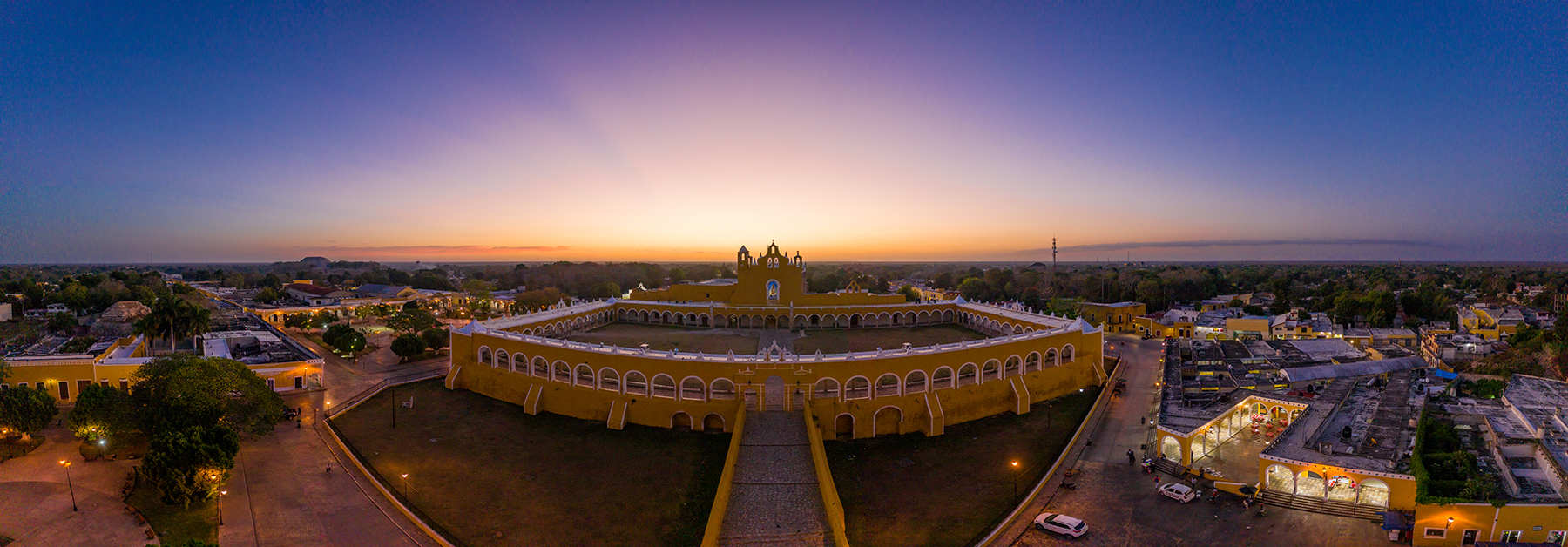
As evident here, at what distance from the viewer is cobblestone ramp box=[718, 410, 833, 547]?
14562 millimetres

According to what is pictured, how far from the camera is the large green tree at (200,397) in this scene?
1948 cm

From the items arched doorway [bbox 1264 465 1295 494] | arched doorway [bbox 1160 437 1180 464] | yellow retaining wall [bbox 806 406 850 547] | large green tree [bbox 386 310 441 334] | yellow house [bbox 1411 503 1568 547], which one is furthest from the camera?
large green tree [bbox 386 310 441 334]

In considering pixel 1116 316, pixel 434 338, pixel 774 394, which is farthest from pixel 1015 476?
pixel 1116 316

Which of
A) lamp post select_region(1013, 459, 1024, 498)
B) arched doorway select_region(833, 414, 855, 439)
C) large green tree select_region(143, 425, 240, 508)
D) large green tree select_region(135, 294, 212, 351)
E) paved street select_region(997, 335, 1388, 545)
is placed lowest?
paved street select_region(997, 335, 1388, 545)

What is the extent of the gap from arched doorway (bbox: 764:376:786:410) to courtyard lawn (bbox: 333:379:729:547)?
7.13ft

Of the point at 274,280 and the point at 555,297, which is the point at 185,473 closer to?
the point at 555,297

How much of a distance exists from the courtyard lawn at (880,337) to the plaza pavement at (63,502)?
24.8 metres

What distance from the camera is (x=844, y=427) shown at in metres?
23.0

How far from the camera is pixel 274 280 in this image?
88188 mm

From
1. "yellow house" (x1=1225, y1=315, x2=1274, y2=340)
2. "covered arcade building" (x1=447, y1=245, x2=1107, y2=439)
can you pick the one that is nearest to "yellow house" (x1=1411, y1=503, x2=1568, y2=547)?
"covered arcade building" (x1=447, y1=245, x2=1107, y2=439)

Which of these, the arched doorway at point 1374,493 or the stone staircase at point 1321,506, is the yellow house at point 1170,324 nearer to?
the arched doorway at point 1374,493

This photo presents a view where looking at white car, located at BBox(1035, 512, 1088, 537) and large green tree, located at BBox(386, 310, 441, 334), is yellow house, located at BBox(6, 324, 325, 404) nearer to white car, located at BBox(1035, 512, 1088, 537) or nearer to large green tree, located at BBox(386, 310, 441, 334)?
large green tree, located at BBox(386, 310, 441, 334)

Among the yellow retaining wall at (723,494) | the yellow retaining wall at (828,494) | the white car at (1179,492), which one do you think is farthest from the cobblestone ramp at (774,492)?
the white car at (1179,492)

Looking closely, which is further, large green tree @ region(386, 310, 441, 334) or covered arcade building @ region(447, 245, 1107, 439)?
large green tree @ region(386, 310, 441, 334)
